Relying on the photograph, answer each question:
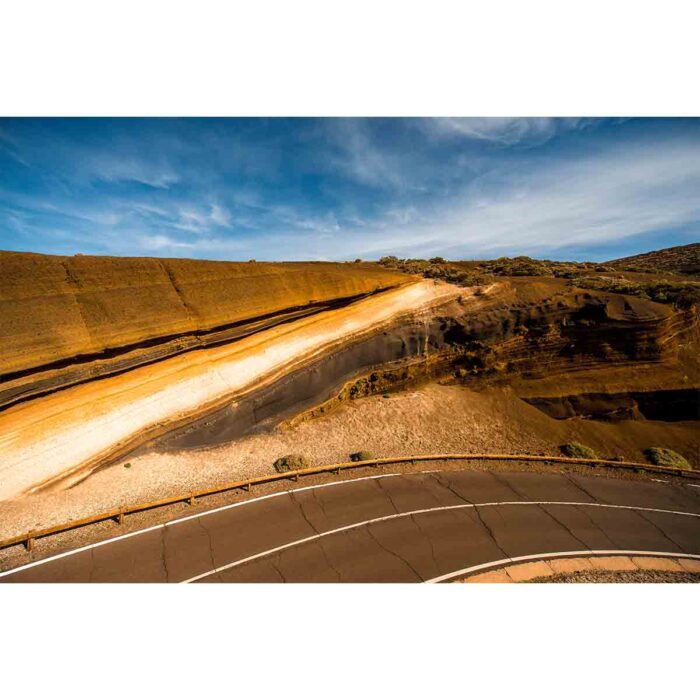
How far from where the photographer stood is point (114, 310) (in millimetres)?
11625

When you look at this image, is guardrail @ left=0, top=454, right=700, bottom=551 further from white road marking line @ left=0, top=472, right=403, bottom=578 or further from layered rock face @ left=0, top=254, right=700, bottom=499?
layered rock face @ left=0, top=254, right=700, bottom=499

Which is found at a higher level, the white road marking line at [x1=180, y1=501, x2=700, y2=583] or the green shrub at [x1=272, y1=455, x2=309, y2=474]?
the green shrub at [x1=272, y1=455, x2=309, y2=474]

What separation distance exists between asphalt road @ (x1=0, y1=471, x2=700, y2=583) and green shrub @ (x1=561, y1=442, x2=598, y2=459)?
2.04 m

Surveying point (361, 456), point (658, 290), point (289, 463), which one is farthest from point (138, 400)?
point (658, 290)

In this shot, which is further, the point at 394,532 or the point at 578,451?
the point at 578,451

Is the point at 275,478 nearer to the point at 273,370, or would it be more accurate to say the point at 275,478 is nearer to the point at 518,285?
the point at 273,370

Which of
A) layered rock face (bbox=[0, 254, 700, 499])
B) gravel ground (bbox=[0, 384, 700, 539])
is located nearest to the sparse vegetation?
layered rock face (bbox=[0, 254, 700, 499])

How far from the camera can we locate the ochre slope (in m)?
10.2

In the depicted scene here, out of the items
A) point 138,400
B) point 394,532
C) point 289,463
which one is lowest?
point 394,532

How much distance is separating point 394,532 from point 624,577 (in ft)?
22.3

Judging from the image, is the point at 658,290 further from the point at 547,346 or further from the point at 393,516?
the point at 393,516

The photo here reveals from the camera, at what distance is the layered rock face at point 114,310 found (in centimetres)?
Result: 1012

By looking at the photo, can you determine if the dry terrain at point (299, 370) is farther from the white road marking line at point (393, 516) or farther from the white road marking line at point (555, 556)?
the white road marking line at point (555, 556)

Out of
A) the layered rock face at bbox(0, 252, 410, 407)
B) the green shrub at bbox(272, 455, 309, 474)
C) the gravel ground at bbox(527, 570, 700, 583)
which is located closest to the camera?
the gravel ground at bbox(527, 570, 700, 583)
